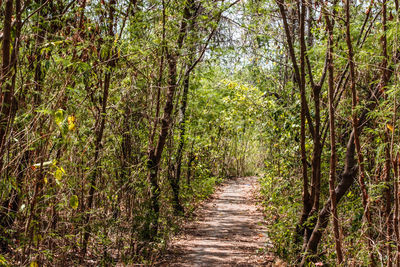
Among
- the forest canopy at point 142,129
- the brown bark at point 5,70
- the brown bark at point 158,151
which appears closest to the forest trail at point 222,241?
the forest canopy at point 142,129

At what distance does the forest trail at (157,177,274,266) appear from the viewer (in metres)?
7.32

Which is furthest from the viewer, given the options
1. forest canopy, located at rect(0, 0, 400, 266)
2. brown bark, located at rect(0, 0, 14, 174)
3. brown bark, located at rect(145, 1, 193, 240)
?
brown bark, located at rect(145, 1, 193, 240)

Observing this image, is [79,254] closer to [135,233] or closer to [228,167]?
[135,233]

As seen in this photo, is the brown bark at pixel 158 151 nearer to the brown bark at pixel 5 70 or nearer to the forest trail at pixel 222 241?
the forest trail at pixel 222 241

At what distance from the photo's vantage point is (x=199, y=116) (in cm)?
1427

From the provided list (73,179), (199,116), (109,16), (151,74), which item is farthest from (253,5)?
(199,116)

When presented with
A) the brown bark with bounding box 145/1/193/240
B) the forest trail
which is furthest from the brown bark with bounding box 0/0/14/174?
the forest trail

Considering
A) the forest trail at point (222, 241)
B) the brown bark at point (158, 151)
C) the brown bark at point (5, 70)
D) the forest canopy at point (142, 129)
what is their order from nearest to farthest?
the brown bark at point (5, 70) < the forest canopy at point (142, 129) < the brown bark at point (158, 151) < the forest trail at point (222, 241)

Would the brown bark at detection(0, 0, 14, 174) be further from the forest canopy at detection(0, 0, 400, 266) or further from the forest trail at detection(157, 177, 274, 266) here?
the forest trail at detection(157, 177, 274, 266)

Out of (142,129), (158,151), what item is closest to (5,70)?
(142,129)

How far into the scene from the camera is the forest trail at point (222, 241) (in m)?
7.32

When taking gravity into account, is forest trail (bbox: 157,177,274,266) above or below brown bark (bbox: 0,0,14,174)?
below

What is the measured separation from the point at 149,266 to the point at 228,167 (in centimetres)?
2445

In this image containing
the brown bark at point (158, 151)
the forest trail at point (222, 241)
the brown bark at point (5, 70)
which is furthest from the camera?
the forest trail at point (222, 241)
